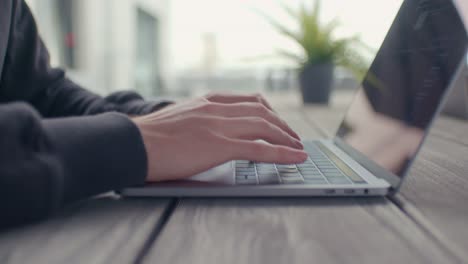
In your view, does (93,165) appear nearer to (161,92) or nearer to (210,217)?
(210,217)

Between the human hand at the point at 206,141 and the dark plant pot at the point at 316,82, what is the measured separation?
48.0 inches

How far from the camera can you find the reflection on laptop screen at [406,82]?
42cm

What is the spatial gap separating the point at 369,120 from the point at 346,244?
361mm

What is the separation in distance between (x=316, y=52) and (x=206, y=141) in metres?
1.37

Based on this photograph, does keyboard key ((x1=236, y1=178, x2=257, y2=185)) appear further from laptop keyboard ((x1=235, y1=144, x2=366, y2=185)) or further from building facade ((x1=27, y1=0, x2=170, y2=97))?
building facade ((x1=27, y1=0, x2=170, y2=97))

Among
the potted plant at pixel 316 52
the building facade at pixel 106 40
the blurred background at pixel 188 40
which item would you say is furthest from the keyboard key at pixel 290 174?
A: the building facade at pixel 106 40

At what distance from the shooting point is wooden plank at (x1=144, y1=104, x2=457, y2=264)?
28cm

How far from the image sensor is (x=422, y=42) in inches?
20.4

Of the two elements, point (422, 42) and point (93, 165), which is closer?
point (93, 165)

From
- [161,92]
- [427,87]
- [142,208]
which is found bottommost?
[161,92]

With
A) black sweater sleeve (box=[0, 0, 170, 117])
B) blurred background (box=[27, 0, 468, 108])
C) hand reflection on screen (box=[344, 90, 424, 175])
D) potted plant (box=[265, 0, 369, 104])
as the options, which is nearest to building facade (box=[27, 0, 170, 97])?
blurred background (box=[27, 0, 468, 108])

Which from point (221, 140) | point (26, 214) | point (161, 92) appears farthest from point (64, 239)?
point (161, 92)

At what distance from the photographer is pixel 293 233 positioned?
13.0 inches

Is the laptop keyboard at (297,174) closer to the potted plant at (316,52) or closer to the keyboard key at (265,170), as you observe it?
the keyboard key at (265,170)
